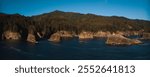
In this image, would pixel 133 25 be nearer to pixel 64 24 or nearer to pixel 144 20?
pixel 144 20

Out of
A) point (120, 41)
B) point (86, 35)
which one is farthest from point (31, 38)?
point (120, 41)

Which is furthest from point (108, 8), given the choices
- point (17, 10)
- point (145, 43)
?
point (17, 10)

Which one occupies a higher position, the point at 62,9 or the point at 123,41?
the point at 62,9

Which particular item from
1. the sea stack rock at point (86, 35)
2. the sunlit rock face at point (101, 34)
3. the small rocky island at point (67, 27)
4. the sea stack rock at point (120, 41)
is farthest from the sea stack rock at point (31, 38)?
the sea stack rock at point (120, 41)

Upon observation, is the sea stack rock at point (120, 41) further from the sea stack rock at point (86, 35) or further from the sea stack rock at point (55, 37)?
the sea stack rock at point (55, 37)

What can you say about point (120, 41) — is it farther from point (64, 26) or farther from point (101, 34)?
point (64, 26)
